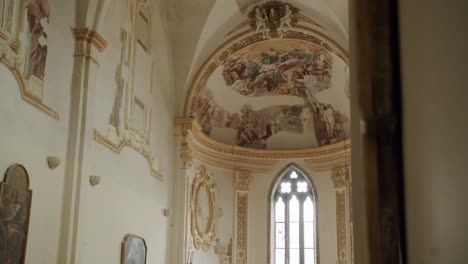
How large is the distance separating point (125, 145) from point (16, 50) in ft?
13.9

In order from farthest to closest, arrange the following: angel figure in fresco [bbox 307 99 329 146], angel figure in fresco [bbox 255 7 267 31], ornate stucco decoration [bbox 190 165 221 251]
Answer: angel figure in fresco [bbox 307 99 329 146], ornate stucco decoration [bbox 190 165 221 251], angel figure in fresco [bbox 255 7 267 31]

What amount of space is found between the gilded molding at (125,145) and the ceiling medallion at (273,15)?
5.02m

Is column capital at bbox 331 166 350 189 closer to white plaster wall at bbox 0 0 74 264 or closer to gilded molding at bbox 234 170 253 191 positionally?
gilded molding at bbox 234 170 253 191

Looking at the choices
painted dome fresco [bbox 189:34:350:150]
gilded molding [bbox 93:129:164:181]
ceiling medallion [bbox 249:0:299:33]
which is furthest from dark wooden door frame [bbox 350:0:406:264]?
painted dome fresco [bbox 189:34:350:150]

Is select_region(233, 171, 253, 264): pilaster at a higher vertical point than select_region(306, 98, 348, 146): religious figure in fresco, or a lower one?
lower

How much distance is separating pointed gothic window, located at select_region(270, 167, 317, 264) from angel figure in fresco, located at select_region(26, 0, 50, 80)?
12386 mm

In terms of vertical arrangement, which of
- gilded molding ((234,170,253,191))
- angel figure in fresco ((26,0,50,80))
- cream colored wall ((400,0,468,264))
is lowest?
cream colored wall ((400,0,468,264))

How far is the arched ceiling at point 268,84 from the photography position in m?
16.9

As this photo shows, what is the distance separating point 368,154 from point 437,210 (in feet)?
1.24

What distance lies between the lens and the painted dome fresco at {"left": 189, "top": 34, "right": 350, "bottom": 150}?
19.0 m

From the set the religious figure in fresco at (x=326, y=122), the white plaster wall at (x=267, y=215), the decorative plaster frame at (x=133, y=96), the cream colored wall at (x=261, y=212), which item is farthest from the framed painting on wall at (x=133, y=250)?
the religious figure in fresco at (x=326, y=122)

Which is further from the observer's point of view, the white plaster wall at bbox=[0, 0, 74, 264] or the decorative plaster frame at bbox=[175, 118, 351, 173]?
the decorative plaster frame at bbox=[175, 118, 351, 173]

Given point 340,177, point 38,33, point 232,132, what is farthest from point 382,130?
point 232,132

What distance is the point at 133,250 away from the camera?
43.2ft
